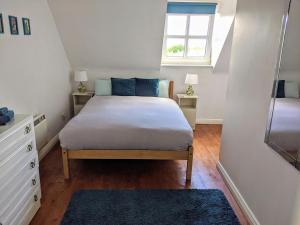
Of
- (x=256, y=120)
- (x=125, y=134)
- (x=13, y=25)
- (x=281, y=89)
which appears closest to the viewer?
(x=281, y=89)

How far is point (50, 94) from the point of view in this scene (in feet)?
11.5

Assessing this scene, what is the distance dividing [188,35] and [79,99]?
2236mm

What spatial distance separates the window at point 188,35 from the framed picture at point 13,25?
2.34 metres

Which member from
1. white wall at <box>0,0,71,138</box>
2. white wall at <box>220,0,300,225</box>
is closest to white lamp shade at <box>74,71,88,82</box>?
white wall at <box>0,0,71,138</box>

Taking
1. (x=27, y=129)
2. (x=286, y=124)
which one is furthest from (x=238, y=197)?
(x=27, y=129)

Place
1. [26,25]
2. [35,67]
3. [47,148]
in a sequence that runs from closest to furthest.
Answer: [26,25] < [35,67] < [47,148]

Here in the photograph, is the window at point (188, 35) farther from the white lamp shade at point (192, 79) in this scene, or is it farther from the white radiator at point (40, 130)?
the white radiator at point (40, 130)

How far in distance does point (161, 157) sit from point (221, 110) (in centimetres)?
241

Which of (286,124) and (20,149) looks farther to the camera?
(20,149)

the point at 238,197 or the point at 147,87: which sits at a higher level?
the point at 147,87

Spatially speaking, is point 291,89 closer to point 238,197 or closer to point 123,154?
point 238,197

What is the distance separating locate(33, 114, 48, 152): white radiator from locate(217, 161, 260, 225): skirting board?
7.07ft

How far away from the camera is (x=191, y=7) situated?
13.0 feet

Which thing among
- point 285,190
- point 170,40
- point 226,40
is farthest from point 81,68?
point 285,190
